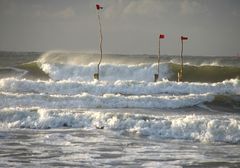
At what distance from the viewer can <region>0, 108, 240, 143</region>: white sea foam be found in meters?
14.7

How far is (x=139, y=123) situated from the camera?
15.9 m

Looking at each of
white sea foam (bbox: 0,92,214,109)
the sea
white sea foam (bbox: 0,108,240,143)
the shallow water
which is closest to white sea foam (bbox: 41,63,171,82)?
the sea

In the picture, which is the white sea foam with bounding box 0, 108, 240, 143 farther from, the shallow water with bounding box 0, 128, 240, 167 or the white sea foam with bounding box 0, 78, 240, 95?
the white sea foam with bounding box 0, 78, 240, 95

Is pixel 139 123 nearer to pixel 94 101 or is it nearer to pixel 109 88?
pixel 94 101

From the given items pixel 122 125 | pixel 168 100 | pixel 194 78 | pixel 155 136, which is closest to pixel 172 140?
pixel 155 136

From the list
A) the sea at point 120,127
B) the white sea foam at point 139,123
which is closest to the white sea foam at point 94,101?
the sea at point 120,127

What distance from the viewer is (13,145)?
514 inches

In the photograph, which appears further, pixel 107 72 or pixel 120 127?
pixel 107 72

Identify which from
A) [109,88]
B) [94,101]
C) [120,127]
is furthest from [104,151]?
[109,88]

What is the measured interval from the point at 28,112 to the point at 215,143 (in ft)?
23.3

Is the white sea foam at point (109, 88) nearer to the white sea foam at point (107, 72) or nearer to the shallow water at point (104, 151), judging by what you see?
the white sea foam at point (107, 72)

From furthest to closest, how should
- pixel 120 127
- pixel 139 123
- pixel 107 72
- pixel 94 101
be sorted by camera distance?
1. pixel 107 72
2. pixel 94 101
3. pixel 120 127
4. pixel 139 123

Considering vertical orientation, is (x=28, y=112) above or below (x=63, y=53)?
below

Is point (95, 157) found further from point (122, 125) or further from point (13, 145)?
point (122, 125)
